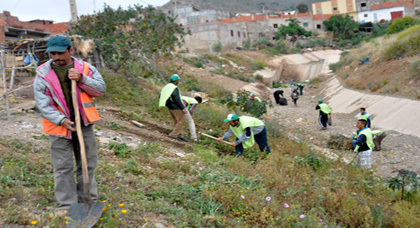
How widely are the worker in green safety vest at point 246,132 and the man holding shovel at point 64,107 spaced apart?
3.69 metres

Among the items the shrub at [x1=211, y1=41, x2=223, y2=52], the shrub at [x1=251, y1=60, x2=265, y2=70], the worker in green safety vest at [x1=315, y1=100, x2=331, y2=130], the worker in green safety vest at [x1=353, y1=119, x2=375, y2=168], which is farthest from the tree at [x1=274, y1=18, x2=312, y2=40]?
the worker in green safety vest at [x1=353, y1=119, x2=375, y2=168]

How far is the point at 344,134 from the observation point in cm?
1256

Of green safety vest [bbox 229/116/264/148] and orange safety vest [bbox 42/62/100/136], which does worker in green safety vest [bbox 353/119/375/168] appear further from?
orange safety vest [bbox 42/62/100/136]

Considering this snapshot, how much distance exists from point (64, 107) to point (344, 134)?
10815 millimetres

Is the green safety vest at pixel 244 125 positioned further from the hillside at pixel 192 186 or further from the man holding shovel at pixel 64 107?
the man holding shovel at pixel 64 107

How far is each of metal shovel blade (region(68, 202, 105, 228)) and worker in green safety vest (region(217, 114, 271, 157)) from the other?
3.72 metres

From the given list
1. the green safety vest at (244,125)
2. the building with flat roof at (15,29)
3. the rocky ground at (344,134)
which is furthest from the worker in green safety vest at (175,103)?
the building with flat roof at (15,29)

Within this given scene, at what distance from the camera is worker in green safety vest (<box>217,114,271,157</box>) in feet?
22.5

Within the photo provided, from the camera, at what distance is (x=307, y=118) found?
16.3 meters

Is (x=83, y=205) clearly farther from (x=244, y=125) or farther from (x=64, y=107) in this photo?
(x=244, y=125)

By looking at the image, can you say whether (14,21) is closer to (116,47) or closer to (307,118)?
(116,47)

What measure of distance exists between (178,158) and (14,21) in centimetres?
1786

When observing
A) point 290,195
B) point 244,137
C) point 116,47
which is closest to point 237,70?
point 116,47

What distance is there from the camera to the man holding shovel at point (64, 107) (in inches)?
130
